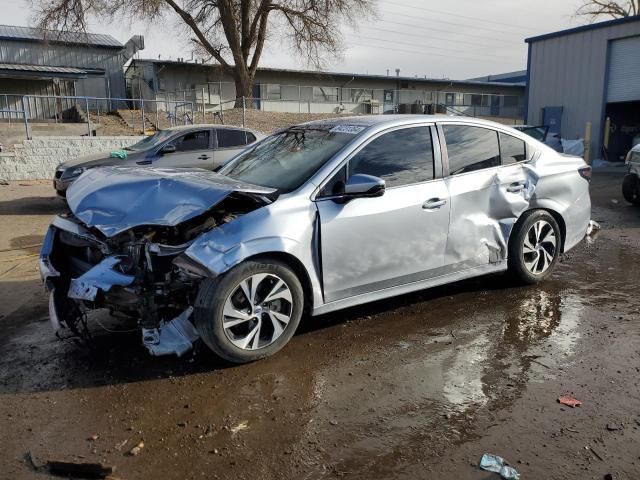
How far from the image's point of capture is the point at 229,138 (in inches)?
445

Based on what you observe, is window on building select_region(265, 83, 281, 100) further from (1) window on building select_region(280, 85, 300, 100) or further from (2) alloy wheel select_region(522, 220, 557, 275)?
(2) alloy wheel select_region(522, 220, 557, 275)

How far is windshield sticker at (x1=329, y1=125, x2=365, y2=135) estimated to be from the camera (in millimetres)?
4539

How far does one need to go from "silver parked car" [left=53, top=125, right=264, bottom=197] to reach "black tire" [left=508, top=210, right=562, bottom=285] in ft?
21.3

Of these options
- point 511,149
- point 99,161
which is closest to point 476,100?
point 99,161

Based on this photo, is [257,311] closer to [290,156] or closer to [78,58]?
[290,156]

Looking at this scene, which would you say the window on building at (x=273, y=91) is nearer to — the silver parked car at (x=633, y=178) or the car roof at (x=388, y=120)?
the silver parked car at (x=633, y=178)

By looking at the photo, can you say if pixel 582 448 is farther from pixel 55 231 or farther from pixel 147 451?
pixel 55 231

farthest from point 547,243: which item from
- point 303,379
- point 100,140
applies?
point 100,140

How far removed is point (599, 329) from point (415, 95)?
1507 inches

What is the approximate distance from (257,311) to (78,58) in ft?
113

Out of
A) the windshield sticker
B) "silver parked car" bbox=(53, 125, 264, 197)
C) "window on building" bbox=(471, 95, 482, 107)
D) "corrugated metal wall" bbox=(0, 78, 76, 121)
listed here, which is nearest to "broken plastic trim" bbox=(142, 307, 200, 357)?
the windshield sticker

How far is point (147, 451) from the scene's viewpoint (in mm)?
2893

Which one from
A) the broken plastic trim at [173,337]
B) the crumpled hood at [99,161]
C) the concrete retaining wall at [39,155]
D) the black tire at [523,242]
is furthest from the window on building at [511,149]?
the concrete retaining wall at [39,155]

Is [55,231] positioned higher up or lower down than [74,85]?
lower down
